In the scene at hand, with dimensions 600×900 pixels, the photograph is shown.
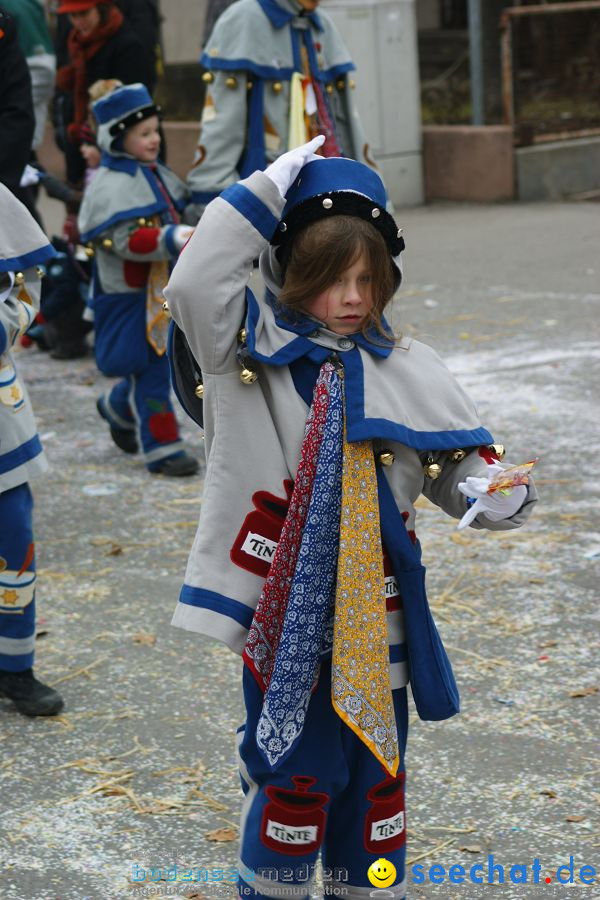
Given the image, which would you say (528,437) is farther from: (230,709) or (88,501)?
(230,709)

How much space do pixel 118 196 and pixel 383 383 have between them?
357 cm

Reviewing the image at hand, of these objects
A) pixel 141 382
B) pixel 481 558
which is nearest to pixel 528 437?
pixel 481 558

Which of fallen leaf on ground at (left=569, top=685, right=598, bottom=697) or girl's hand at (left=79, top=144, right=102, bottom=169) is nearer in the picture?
fallen leaf on ground at (left=569, top=685, right=598, bottom=697)

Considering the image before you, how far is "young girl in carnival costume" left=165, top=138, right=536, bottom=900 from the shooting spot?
2.70 m

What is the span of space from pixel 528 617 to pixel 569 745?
88cm

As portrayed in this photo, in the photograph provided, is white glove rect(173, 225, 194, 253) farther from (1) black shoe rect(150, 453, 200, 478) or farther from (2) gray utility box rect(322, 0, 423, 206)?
(2) gray utility box rect(322, 0, 423, 206)

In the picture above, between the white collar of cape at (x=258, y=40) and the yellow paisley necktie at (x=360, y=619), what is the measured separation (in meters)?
3.83

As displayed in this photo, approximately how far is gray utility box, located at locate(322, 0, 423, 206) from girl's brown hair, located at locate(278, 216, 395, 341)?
10.1m

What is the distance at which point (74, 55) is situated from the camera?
766cm

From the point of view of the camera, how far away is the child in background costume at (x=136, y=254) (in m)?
6.04

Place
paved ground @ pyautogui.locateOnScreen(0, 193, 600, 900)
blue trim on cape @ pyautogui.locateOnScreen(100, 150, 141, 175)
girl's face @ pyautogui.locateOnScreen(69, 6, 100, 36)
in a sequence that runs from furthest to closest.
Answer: girl's face @ pyautogui.locateOnScreen(69, 6, 100, 36)
blue trim on cape @ pyautogui.locateOnScreen(100, 150, 141, 175)
paved ground @ pyautogui.locateOnScreen(0, 193, 600, 900)

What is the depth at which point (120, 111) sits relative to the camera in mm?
6027

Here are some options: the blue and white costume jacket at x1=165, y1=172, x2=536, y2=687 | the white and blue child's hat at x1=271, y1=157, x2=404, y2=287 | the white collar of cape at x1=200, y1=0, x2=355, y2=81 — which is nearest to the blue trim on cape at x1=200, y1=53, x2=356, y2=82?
the white collar of cape at x1=200, y1=0, x2=355, y2=81

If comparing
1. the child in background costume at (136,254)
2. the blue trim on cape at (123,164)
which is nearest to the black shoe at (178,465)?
the child in background costume at (136,254)
